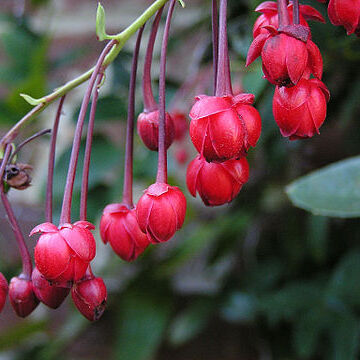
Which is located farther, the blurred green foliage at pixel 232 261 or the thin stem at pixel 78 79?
the blurred green foliage at pixel 232 261

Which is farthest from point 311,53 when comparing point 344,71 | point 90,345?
point 90,345

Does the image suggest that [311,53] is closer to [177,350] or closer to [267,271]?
[267,271]

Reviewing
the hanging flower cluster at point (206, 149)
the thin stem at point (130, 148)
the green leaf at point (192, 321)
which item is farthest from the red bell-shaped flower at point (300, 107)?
the green leaf at point (192, 321)

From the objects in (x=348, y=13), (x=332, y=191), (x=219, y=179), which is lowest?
(x=332, y=191)

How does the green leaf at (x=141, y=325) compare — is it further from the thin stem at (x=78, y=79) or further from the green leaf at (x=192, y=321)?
the thin stem at (x=78, y=79)

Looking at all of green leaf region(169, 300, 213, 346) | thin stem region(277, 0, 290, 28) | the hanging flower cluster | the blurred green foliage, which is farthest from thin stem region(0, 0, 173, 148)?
green leaf region(169, 300, 213, 346)

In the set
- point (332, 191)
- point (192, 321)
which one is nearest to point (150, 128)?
point (332, 191)

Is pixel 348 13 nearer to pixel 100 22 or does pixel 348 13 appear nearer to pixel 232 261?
pixel 100 22

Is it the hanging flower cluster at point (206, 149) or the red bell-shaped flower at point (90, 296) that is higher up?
the hanging flower cluster at point (206, 149)
